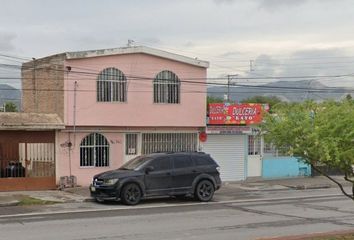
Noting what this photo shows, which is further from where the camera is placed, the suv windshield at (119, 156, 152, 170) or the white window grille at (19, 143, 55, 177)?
the white window grille at (19, 143, 55, 177)

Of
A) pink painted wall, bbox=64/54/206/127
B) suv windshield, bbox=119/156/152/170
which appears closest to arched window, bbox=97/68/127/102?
pink painted wall, bbox=64/54/206/127

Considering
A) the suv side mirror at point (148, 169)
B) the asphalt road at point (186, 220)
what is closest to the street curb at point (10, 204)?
the asphalt road at point (186, 220)

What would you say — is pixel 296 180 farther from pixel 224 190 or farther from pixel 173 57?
pixel 173 57

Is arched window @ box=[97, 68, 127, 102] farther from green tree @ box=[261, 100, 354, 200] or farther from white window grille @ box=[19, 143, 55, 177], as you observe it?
green tree @ box=[261, 100, 354, 200]

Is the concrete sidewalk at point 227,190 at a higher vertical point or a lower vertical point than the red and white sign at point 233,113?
lower

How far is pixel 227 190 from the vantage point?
84.2 feet

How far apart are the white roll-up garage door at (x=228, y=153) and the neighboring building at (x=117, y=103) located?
2.84 feet

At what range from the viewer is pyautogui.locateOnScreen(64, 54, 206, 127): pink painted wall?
25.7 metres

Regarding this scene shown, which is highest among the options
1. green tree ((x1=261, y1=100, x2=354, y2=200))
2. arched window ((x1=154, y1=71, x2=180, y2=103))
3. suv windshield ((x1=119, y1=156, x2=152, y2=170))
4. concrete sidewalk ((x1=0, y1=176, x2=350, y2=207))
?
arched window ((x1=154, y1=71, x2=180, y2=103))

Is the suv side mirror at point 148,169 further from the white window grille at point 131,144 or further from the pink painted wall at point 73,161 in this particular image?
the white window grille at point 131,144

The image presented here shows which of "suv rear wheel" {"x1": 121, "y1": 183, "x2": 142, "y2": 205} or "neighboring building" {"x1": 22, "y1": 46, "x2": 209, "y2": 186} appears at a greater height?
"neighboring building" {"x1": 22, "y1": 46, "x2": 209, "y2": 186}

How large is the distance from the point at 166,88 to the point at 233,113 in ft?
11.7

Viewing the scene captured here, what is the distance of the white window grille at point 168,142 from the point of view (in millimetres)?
27750

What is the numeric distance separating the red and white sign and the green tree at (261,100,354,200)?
59.1 ft
